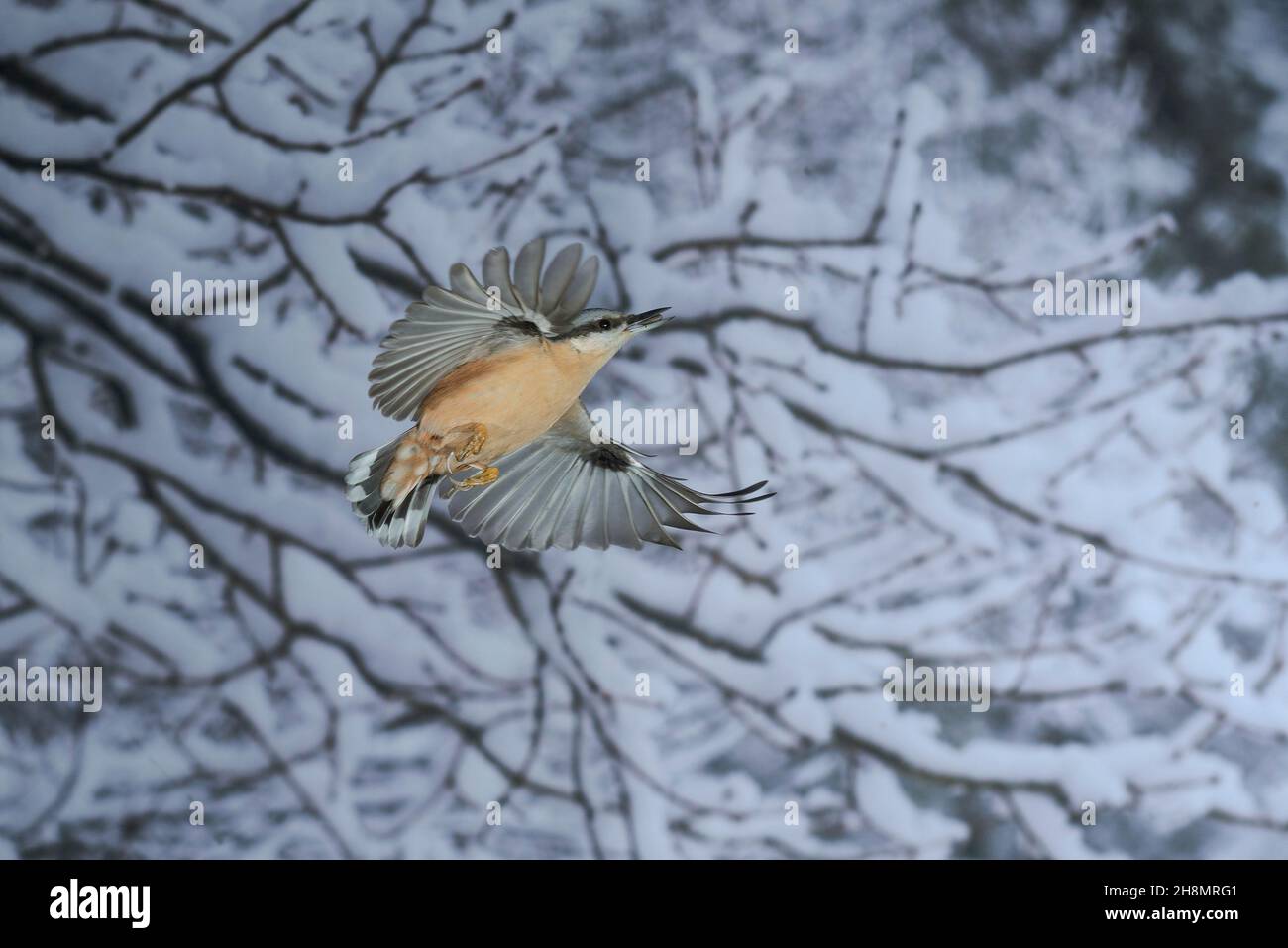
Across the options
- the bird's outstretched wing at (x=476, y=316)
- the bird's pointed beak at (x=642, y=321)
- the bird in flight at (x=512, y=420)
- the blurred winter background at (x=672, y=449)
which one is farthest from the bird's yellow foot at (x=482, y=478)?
the blurred winter background at (x=672, y=449)

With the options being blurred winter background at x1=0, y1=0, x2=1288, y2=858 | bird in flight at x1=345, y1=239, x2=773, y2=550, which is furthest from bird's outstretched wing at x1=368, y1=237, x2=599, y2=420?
blurred winter background at x1=0, y1=0, x2=1288, y2=858

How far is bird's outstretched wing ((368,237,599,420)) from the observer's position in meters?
1.09

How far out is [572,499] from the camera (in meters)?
1.48

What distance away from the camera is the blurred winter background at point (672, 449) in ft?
6.48

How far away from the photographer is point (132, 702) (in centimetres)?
196

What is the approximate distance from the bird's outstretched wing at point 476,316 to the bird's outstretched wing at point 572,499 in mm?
206

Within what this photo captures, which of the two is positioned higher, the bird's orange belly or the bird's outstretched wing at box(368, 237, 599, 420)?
the bird's outstretched wing at box(368, 237, 599, 420)

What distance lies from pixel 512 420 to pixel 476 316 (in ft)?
0.42

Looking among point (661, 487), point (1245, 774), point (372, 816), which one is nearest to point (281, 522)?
point (372, 816)

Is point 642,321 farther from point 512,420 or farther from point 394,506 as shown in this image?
point 394,506

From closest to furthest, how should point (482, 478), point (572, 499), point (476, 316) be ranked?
point (476, 316), point (482, 478), point (572, 499)

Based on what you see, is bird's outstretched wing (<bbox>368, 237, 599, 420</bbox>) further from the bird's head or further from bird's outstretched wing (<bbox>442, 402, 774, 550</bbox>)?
bird's outstretched wing (<bbox>442, 402, 774, 550</bbox>)

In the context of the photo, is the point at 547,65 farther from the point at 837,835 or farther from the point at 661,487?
the point at 837,835

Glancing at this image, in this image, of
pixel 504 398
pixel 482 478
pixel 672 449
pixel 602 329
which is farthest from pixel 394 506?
pixel 672 449
